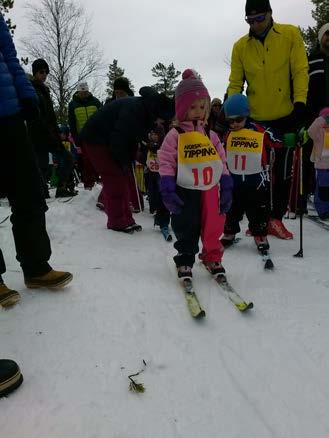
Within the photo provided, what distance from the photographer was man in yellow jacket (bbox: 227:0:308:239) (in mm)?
4430

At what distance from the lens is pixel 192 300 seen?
2.88 meters

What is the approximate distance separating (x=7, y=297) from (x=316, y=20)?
90.7 feet

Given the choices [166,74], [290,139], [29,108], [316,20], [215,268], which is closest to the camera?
[29,108]

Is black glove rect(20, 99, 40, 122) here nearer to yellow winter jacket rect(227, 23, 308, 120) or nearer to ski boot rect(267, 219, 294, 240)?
yellow winter jacket rect(227, 23, 308, 120)

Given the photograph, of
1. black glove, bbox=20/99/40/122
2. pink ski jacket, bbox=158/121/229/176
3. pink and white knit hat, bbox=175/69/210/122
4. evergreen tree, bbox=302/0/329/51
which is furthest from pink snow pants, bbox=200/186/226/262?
evergreen tree, bbox=302/0/329/51

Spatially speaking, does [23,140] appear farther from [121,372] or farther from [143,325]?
[121,372]

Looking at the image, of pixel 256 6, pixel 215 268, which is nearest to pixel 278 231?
pixel 215 268

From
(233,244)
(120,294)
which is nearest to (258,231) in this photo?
(233,244)

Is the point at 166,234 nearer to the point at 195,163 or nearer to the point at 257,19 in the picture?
the point at 195,163

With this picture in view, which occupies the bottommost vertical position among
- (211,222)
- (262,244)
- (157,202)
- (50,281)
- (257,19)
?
(262,244)

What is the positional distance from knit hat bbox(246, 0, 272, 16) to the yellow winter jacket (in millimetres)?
270

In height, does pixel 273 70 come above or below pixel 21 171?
above

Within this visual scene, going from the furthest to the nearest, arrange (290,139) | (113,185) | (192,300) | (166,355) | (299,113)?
(113,185) < (299,113) < (290,139) < (192,300) < (166,355)

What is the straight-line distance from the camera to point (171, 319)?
2.69 m
